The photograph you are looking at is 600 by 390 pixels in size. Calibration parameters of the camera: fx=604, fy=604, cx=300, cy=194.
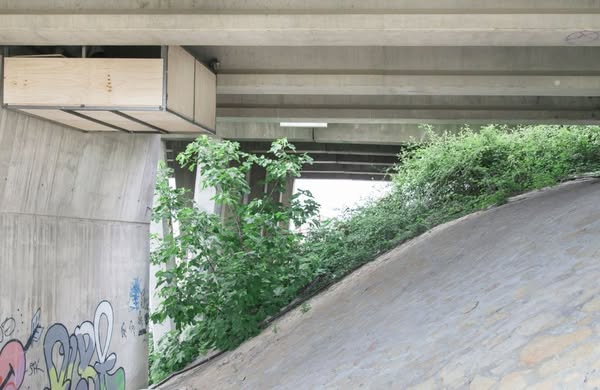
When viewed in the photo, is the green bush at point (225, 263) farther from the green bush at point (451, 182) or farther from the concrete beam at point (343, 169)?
the concrete beam at point (343, 169)

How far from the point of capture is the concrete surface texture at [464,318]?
4.35 m

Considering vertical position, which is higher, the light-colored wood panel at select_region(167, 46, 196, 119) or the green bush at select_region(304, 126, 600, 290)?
the light-colored wood panel at select_region(167, 46, 196, 119)

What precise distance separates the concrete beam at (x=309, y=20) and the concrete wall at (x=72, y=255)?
172 cm

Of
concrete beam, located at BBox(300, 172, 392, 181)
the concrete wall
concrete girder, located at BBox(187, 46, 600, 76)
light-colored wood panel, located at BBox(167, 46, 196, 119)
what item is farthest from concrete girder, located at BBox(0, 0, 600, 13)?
concrete beam, located at BBox(300, 172, 392, 181)

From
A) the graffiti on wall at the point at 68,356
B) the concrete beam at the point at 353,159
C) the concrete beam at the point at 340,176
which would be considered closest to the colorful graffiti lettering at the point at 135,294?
the graffiti on wall at the point at 68,356

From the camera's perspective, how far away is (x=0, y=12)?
6.88 metres

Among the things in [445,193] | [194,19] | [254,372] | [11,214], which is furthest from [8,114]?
[445,193]

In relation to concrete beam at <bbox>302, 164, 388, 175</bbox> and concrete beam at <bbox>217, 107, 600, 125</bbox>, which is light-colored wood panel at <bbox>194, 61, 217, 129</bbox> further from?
concrete beam at <bbox>302, 164, 388, 175</bbox>

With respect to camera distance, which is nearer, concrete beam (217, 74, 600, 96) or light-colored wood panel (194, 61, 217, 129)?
light-colored wood panel (194, 61, 217, 129)

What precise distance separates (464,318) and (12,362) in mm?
5752

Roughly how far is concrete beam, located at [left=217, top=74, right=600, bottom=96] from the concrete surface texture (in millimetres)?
1792

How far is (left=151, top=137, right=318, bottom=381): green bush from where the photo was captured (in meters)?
12.1

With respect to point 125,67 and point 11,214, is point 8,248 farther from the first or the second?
point 125,67

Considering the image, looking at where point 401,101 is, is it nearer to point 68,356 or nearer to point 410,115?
point 410,115
